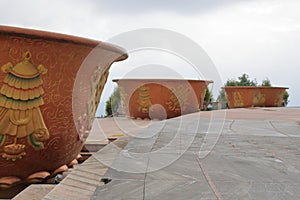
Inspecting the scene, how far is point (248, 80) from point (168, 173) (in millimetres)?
10037

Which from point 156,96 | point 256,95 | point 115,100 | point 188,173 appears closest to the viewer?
point 188,173

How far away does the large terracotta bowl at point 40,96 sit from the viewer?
1.11m

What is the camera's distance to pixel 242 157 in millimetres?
1407

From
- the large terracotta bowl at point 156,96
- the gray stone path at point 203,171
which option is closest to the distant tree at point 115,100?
the large terracotta bowl at point 156,96

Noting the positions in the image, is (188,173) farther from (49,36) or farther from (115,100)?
(115,100)

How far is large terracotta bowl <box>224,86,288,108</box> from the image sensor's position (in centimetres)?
672

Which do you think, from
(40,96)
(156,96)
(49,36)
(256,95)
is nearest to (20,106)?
(40,96)

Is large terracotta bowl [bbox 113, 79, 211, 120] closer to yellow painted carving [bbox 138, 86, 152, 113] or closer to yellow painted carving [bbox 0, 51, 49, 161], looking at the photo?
yellow painted carving [bbox 138, 86, 152, 113]

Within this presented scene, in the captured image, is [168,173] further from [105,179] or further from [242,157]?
[242,157]

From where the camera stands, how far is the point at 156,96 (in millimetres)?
4688

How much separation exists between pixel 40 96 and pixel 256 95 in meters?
6.30

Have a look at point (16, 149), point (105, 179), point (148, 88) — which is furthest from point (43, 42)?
point (148, 88)

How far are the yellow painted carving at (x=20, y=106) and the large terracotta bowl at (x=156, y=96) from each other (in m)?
3.35

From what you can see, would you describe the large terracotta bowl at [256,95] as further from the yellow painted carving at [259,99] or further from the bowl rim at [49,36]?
the bowl rim at [49,36]
